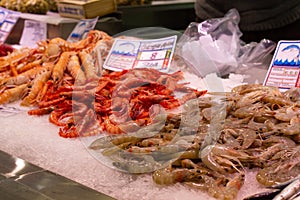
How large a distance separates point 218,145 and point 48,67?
150 centimetres

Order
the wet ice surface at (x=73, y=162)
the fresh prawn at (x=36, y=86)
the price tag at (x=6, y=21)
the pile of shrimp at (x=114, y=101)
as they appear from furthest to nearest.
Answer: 1. the price tag at (x=6, y=21)
2. the fresh prawn at (x=36, y=86)
3. the pile of shrimp at (x=114, y=101)
4. the wet ice surface at (x=73, y=162)

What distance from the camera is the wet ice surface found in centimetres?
159

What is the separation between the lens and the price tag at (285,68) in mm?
2378

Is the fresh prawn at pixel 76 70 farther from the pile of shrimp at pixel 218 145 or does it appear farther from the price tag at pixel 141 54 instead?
the pile of shrimp at pixel 218 145

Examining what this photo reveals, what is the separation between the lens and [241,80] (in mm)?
2635

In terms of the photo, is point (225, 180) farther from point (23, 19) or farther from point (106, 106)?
point (23, 19)

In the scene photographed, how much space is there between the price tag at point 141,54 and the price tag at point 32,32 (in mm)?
1140

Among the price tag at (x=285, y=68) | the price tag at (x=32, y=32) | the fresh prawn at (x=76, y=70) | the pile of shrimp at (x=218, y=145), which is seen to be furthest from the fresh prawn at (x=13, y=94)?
the price tag at (x=285, y=68)

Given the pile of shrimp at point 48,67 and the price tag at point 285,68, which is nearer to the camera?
the price tag at point 285,68

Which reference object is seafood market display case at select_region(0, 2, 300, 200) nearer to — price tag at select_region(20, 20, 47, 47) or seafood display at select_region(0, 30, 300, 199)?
seafood display at select_region(0, 30, 300, 199)

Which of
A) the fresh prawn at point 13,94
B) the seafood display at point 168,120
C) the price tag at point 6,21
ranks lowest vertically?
the fresh prawn at point 13,94

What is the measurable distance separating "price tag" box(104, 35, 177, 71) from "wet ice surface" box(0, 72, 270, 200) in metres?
0.45

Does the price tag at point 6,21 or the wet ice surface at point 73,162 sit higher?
the price tag at point 6,21

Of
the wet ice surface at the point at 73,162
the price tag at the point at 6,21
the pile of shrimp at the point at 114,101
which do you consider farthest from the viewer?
the price tag at the point at 6,21
